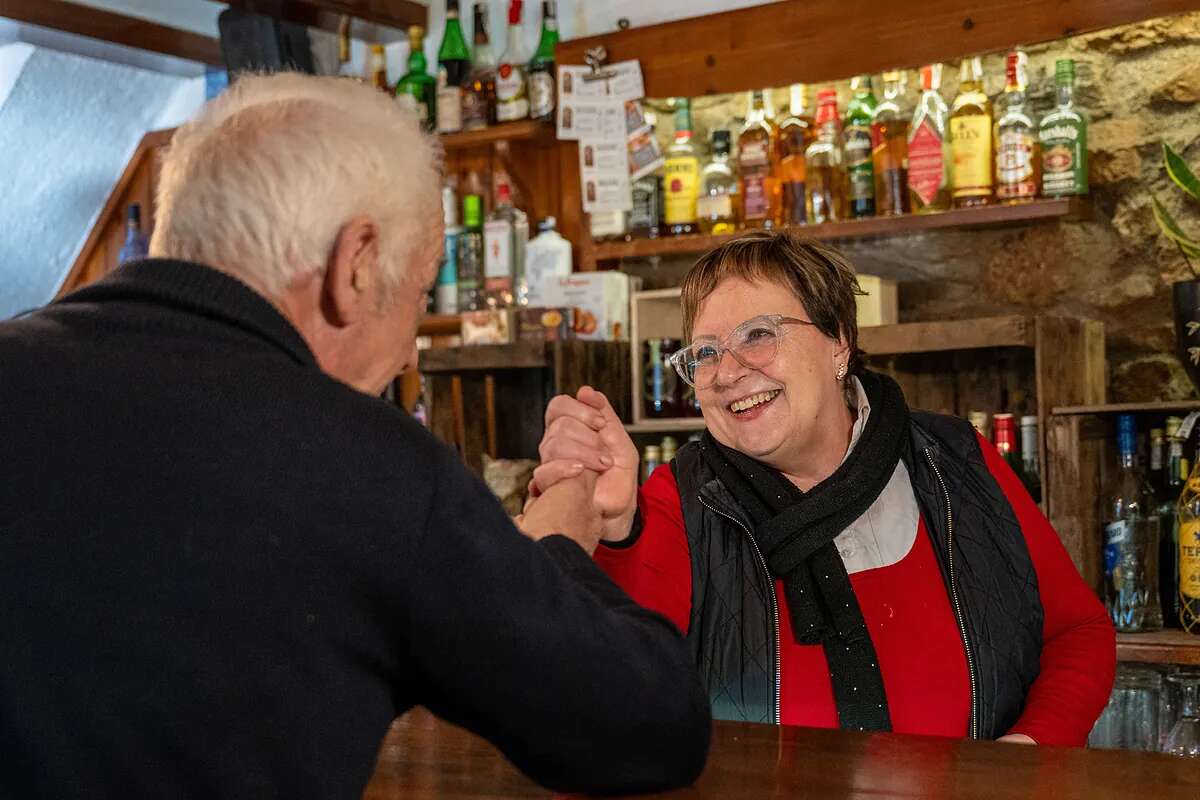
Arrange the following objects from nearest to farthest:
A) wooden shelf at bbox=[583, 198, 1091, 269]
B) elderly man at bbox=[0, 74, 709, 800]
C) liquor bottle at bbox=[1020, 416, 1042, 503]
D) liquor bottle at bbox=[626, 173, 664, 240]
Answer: elderly man at bbox=[0, 74, 709, 800] → liquor bottle at bbox=[1020, 416, 1042, 503] → wooden shelf at bbox=[583, 198, 1091, 269] → liquor bottle at bbox=[626, 173, 664, 240]

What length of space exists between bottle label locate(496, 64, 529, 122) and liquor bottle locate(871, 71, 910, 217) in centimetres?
96

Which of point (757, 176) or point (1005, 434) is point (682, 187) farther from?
point (1005, 434)

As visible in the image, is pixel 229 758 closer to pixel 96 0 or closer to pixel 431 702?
pixel 431 702

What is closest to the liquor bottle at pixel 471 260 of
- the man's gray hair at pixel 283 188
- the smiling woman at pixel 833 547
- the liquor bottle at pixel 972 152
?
the liquor bottle at pixel 972 152

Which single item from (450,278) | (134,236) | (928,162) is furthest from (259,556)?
(134,236)

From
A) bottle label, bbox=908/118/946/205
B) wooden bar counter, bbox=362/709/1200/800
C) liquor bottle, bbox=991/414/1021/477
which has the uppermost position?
bottle label, bbox=908/118/946/205

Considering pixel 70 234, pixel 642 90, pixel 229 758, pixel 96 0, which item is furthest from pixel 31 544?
pixel 70 234

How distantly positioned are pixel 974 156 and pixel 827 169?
0.35m

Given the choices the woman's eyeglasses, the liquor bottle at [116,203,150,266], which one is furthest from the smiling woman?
the liquor bottle at [116,203,150,266]

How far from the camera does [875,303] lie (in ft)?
9.18

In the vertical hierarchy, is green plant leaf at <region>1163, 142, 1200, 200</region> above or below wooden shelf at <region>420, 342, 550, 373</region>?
above

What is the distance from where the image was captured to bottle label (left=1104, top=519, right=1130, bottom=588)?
247 cm

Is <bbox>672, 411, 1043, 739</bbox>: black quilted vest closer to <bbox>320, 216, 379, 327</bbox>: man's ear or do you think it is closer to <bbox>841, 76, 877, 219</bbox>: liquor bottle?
<bbox>320, 216, 379, 327</bbox>: man's ear

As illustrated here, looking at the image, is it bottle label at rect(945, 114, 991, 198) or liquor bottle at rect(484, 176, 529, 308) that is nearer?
bottle label at rect(945, 114, 991, 198)
